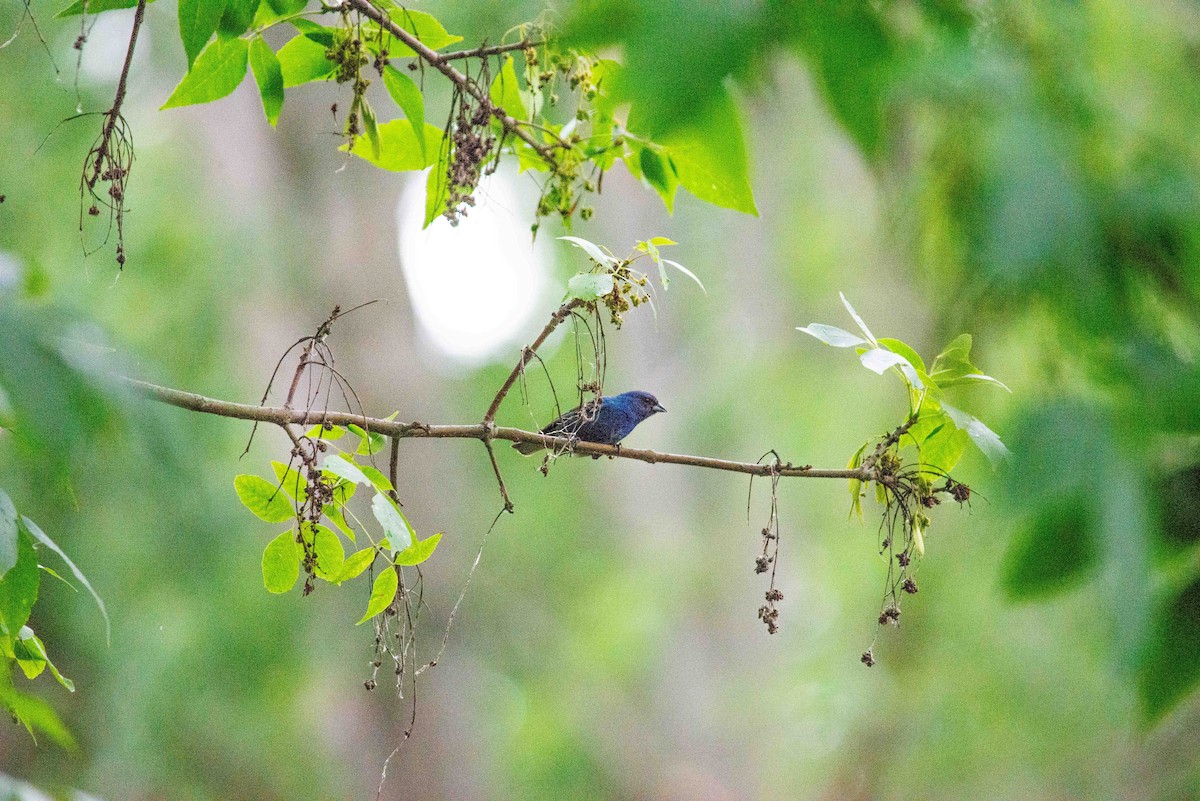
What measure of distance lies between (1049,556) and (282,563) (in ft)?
5.85

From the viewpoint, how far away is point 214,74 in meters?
2.12

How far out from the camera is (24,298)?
0.99m

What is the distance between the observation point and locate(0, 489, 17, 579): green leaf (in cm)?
155

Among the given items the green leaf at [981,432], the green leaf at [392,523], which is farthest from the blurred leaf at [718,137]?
the green leaf at [392,523]

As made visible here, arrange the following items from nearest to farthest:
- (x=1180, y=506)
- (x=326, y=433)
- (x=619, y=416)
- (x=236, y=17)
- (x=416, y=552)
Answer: (x=1180, y=506), (x=236, y=17), (x=416, y=552), (x=326, y=433), (x=619, y=416)

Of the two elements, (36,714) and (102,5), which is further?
(102,5)

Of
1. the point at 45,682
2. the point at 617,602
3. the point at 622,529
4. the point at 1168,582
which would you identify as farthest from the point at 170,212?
the point at 1168,582

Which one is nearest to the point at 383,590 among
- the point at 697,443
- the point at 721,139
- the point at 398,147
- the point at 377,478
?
the point at 377,478

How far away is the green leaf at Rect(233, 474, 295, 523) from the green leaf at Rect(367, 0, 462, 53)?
982mm

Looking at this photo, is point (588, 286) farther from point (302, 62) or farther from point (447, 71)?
point (302, 62)

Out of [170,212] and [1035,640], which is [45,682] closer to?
[170,212]

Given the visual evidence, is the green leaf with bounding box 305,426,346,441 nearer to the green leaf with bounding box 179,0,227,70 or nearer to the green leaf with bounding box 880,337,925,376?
the green leaf with bounding box 179,0,227,70

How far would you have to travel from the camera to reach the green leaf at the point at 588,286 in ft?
6.93

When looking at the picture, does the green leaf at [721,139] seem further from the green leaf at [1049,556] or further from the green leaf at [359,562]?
the green leaf at [359,562]
